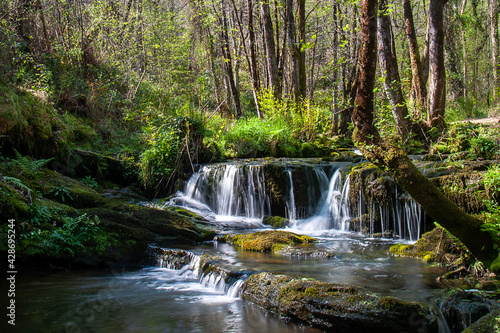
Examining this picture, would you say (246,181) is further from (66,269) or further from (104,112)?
(104,112)

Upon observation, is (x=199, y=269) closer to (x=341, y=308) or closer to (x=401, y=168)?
(x=341, y=308)

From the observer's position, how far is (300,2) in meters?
15.6

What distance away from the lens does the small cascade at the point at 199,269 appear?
17.6ft

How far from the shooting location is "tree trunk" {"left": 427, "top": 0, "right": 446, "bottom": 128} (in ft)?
37.0

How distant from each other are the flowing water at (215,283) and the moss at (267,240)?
0.29 meters

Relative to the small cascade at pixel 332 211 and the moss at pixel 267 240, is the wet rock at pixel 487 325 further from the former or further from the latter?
the small cascade at pixel 332 211

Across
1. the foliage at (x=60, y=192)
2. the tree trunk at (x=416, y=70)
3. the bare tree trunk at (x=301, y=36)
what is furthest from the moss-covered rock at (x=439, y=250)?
the bare tree trunk at (x=301, y=36)

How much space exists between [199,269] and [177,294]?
767mm

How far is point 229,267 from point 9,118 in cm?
577

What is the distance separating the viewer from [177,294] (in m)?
5.43

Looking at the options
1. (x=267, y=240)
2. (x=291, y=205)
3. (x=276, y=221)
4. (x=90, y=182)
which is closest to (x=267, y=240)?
(x=267, y=240)

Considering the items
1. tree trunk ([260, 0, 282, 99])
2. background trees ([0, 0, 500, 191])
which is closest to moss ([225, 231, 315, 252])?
background trees ([0, 0, 500, 191])

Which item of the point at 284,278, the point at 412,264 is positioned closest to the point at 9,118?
the point at 284,278

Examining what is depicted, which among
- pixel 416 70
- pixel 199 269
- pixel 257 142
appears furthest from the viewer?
pixel 257 142
